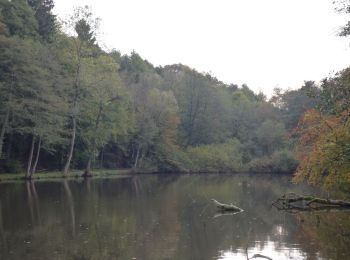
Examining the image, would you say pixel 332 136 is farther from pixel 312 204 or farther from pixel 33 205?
pixel 33 205

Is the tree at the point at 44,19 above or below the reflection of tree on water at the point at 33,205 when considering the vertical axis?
above

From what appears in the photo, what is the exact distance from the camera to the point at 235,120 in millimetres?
85500

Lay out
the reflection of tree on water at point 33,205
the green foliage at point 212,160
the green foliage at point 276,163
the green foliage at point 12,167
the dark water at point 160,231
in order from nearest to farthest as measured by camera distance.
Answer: the dark water at point 160,231, the reflection of tree on water at point 33,205, the green foliage at point 12,167, the green foliage at point 276,163, the green foliage at point 212,160

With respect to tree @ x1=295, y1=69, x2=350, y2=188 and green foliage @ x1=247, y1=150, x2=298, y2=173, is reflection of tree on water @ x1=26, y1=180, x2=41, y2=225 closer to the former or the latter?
tree @ x1=295, y1=69, x2=350, y2=188

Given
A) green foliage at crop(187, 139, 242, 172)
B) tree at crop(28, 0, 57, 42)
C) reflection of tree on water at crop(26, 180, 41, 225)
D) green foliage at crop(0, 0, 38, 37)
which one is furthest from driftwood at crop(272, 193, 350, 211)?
green foliage at crop(187, 139, 242, 172)

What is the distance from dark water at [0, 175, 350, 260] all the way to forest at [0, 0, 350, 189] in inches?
147

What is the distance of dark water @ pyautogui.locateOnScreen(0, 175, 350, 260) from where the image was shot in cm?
1512

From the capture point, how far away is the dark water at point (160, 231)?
49.6 ft

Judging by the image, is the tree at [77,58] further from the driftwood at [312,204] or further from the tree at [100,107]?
the driftwood at [312,204]

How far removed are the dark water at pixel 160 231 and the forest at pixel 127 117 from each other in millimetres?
3725

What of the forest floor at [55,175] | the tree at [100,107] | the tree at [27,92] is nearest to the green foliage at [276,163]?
the forest floor at [55,175]

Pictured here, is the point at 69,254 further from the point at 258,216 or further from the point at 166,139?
the point at 166,139

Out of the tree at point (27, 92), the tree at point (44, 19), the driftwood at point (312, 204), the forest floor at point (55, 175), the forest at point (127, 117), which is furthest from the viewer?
the tree at point (44, 19)

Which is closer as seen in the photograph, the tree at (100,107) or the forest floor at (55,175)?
the forest floor at (55,175)
